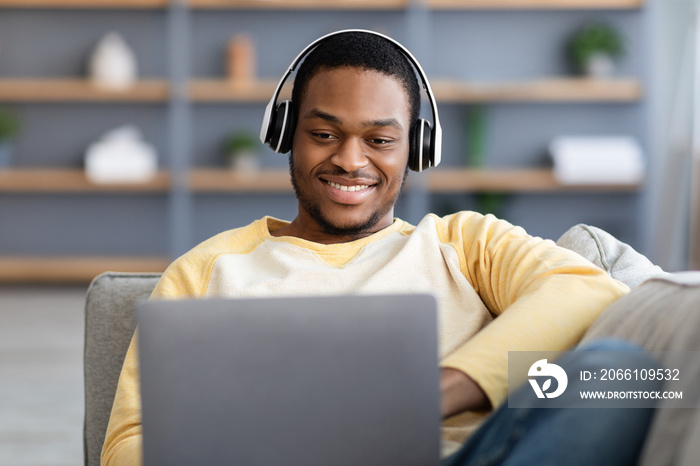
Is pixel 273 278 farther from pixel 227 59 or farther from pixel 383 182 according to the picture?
pixel 227 59

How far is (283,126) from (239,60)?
10.8 feet

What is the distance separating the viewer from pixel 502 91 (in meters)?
4.51

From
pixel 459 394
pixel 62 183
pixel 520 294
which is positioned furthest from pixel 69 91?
pixel 459 394

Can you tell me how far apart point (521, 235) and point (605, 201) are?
144 inches

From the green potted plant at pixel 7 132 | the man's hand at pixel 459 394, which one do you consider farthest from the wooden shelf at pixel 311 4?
the man's hand at pixel 459 394

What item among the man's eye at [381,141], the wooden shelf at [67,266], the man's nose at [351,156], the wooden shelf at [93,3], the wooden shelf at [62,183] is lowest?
the wooden shelf at [67,266]

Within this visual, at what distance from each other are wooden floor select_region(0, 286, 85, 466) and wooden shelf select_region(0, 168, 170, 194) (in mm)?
618

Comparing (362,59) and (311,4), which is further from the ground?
(311,4)

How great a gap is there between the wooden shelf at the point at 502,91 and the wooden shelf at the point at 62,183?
0.56 m

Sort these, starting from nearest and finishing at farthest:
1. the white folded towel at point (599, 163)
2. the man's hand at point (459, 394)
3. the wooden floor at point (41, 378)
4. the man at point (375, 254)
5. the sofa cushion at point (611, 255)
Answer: the man's hand at point (459, 394) < the man at point (375, 254) < the sofa cushion at point (611, 255) < the wooden floor at point (41, 378) < the white folded towel at point (599, 163)

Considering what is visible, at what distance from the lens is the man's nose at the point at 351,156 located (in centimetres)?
126

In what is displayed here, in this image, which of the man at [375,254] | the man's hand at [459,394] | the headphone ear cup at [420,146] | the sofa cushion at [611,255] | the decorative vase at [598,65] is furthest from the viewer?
the decorative vase at [598,65]

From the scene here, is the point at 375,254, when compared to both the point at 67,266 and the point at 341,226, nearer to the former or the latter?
the point at 341,226

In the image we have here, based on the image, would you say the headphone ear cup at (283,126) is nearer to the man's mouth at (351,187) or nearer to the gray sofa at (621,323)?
the man's mouth at (351,187)
